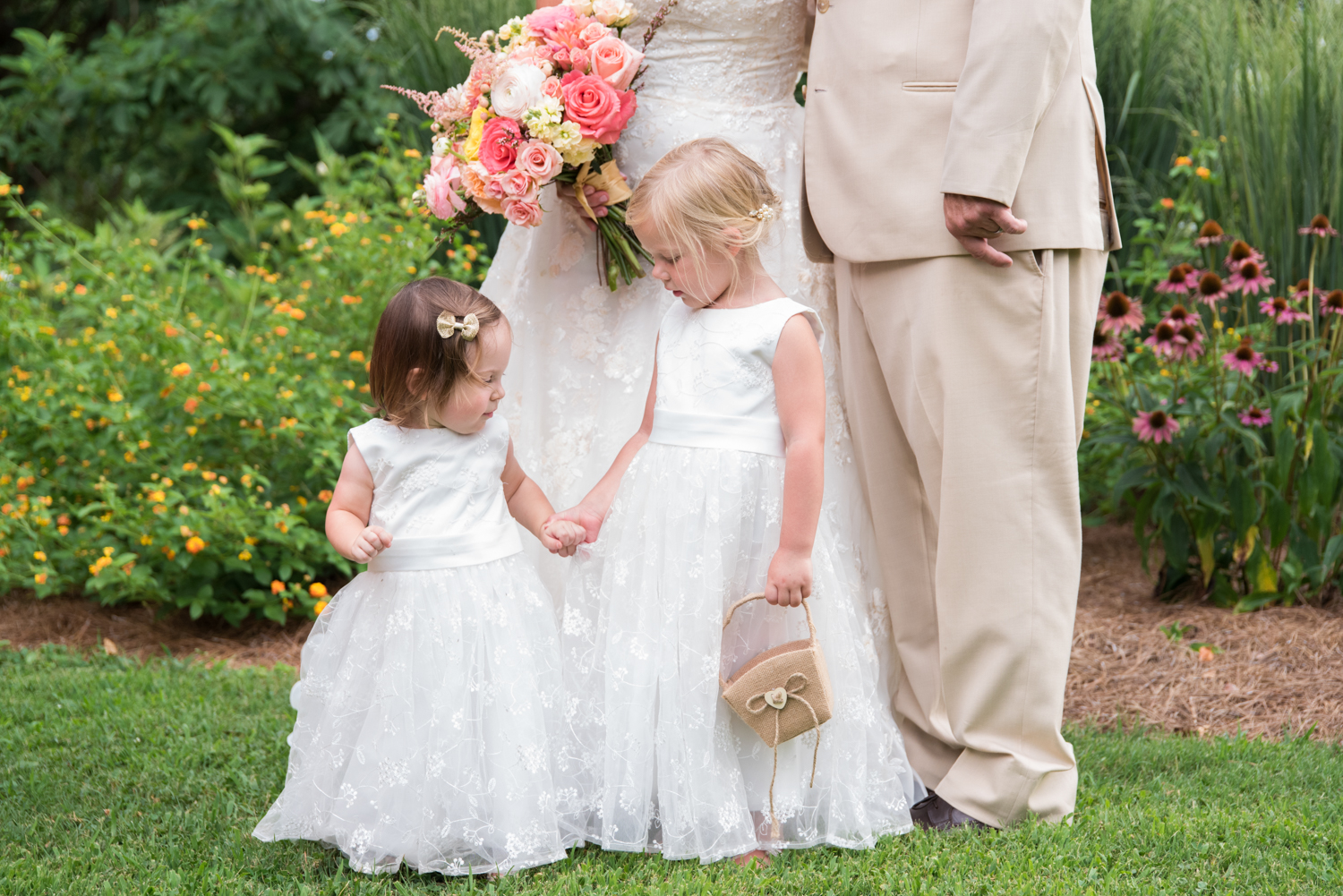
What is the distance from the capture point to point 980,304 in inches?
95.3

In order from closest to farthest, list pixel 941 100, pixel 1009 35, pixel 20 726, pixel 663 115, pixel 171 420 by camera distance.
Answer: pixel 1009 35 → pixel 941 100 → pixel 663 115 → pixel 20 726 → pixel 171 420

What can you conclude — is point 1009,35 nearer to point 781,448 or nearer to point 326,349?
point 781,448

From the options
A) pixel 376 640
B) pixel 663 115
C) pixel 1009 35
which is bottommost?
pixel 376 640

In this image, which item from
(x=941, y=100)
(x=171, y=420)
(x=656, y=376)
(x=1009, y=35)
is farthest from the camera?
(x=171, y=420)

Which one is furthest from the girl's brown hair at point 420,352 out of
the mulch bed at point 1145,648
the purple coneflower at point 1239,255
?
the purple coneflower at point 1239,255

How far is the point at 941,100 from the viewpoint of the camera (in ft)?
7.88

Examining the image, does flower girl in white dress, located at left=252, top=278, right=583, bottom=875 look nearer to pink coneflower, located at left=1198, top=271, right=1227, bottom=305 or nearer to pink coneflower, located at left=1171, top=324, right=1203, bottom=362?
pink coneflower, located at left=1171, top=324, right=1203, bottom=362

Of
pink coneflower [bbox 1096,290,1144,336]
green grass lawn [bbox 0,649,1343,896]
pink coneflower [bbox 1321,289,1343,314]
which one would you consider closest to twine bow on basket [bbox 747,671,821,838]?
green grass lawn [bbox 0,649,1343,896]

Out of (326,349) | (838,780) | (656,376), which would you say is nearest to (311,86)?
(326,349)

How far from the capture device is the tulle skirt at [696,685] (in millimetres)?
2383

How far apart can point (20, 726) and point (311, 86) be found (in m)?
6.27

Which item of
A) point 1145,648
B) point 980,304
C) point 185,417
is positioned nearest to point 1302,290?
point 1145,648

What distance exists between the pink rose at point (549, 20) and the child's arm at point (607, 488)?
31.9 inches

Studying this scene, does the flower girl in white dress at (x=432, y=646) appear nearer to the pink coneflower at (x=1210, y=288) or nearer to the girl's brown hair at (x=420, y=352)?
the girl's brown hair at (x=420, y=352)
